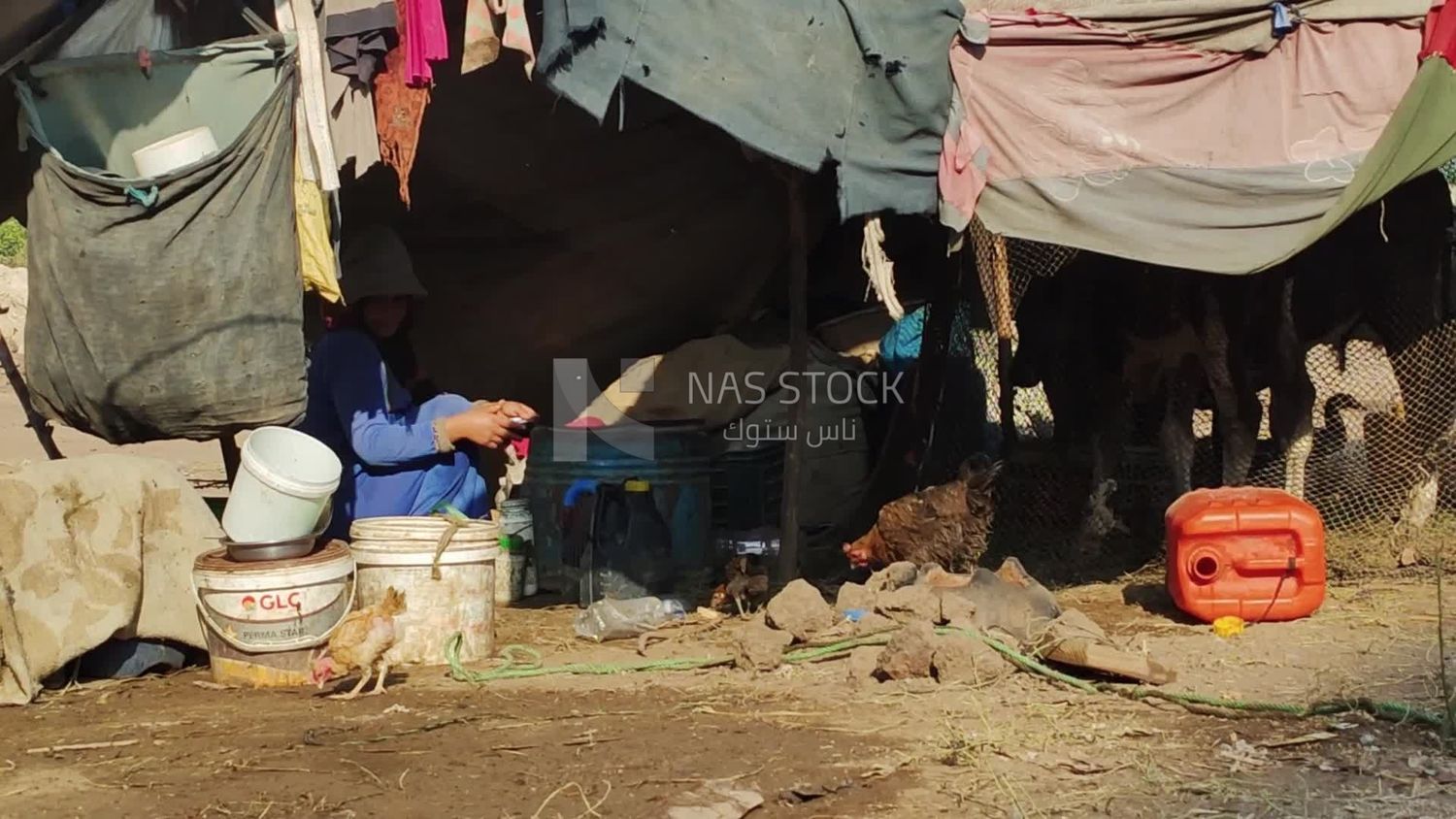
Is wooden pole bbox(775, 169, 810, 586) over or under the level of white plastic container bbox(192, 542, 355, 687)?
over

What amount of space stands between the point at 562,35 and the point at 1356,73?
3267mm

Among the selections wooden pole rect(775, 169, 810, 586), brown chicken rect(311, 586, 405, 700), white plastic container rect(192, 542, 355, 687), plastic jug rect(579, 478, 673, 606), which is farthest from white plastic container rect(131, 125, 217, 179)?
wooden pole rect(775, 169, 810, 586)

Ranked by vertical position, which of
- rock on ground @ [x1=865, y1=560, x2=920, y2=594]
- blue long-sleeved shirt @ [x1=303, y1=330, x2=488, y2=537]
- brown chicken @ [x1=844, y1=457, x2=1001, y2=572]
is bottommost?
rock on ground @ [x1=865, y1=560, x2=920, y2=594]

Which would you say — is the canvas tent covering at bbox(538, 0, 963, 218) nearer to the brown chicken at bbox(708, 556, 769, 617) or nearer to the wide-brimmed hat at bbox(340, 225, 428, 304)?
the wide-brimmed hat at bbox(340, 225, 428, 304)

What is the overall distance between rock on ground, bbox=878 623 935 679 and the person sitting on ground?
6.12ft

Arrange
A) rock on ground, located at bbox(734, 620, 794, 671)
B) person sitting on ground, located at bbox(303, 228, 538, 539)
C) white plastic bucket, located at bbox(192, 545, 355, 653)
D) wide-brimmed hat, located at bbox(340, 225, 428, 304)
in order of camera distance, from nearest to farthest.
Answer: white plastic bucket, located at bbox(192, 545, 355, 653) < rock on ground, located at bbox(734, 620, 794, 671) < person sitting on ground, located at bbox(303, 228, 538, 539) < wide-brimmed hat, located at bbox(340, 225, 428, 304)

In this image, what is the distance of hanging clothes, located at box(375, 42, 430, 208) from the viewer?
534 centimetres

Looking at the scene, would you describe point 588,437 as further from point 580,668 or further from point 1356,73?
point 1356,73

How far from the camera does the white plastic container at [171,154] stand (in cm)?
497

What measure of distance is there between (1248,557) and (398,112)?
3833mm

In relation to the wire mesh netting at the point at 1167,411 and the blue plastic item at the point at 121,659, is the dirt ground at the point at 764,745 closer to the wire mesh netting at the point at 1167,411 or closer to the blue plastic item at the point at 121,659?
the blue plastic item at the point at 121,659

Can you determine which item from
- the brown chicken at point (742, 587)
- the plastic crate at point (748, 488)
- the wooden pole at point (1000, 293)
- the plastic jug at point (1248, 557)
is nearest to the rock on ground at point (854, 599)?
the brown chicken at point (742, 587)

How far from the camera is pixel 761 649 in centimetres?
519

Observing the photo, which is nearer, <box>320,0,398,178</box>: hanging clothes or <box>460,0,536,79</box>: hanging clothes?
<box>460,0,536,79</box>: hanging clothes
